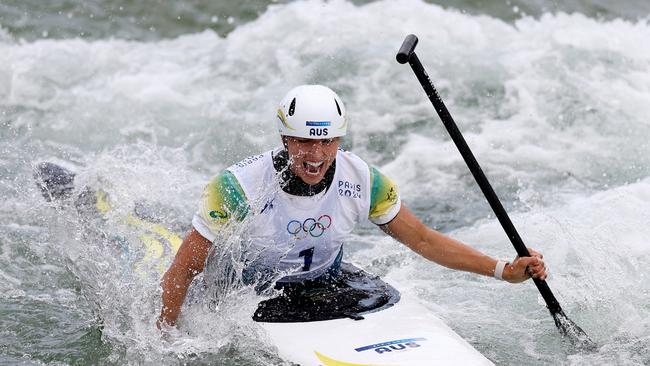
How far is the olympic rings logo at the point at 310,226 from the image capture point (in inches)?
188

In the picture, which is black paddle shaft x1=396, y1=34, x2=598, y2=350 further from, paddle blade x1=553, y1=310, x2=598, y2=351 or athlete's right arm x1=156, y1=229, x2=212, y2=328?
athlete's right arm x1=156, y1=229, x2=212, y2=328

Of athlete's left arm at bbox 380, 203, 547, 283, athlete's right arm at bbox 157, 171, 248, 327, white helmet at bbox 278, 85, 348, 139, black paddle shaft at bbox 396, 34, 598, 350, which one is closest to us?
white helmet at bbox 278, 85, 348, 139

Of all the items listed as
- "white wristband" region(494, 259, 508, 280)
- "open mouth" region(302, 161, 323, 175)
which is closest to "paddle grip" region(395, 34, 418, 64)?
"open mouth" region(302, 161, 323, 175)

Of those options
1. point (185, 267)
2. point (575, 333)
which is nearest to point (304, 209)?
point (185, 267)

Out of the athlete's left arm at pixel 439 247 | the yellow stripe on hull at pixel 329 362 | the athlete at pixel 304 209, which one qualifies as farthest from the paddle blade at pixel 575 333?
the yellow stripe on hull at pixel 329 362

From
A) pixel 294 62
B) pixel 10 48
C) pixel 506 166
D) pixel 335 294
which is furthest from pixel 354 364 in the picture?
pixel 10 48

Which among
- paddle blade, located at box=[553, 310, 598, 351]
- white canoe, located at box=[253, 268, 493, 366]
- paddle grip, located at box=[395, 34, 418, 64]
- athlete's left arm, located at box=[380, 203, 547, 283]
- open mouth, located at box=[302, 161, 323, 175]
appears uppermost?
paddle grip, located at box=[395, 34, 418, 64]

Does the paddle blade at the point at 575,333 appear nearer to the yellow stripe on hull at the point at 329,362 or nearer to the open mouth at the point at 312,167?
the yellow stripe on hull at the point at 329,362

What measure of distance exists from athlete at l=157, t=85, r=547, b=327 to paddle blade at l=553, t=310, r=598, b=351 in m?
0.68

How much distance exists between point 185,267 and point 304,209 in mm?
639

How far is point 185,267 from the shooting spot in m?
4.68

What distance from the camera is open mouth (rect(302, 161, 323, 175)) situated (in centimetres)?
453

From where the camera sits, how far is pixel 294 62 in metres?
11.3

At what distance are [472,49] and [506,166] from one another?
116 inches
